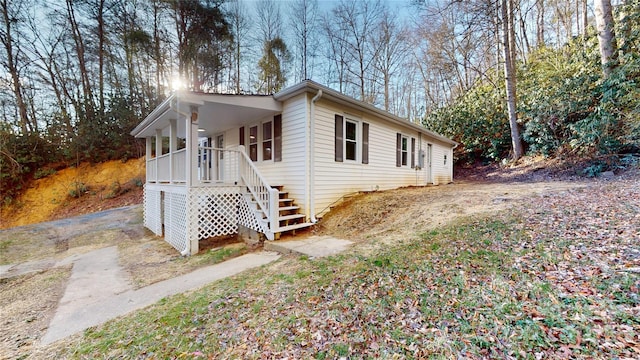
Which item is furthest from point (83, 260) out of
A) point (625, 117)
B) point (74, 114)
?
point (625, 117)

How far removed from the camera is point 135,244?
6945 millimetres

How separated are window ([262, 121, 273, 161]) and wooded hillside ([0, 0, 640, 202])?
20.4 ft

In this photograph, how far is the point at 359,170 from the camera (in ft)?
25.8

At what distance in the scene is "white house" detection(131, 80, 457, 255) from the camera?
5.66 metres

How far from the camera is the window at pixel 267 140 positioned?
728cm

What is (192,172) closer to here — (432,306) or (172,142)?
(172,142)

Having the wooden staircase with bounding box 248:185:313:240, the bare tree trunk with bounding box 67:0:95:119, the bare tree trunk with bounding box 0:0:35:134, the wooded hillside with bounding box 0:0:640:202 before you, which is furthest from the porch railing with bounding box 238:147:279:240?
the bare tree trunk with bounding box 0:0:35:134

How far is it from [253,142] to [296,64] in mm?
12591

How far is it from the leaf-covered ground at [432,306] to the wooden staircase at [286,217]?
187 cm

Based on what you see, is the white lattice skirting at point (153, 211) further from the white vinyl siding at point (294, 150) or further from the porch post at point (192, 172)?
the white vinyl siding at point (294, 150)

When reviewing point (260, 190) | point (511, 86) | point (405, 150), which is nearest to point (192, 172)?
point (260, 190)

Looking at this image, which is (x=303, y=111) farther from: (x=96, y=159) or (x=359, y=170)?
(x=96, y=159)

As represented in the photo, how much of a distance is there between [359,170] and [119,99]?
1505cm

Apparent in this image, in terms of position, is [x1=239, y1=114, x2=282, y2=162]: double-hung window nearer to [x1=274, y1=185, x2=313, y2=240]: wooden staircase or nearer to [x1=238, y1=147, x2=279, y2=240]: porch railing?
[x1=238, y1=147, x2=279, y2=240]: porch railing
